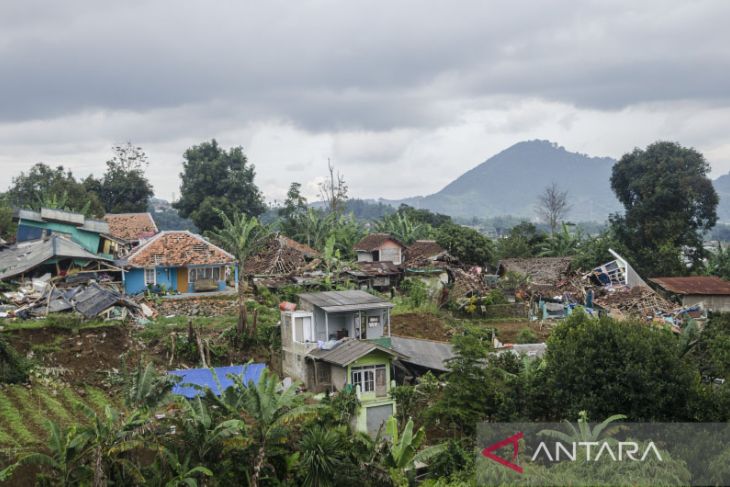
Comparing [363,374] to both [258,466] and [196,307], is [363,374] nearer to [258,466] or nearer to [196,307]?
[258,466]

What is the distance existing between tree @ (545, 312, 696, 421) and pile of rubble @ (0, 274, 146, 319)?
1734 centimetres

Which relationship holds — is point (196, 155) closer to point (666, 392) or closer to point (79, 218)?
point (79, 218)

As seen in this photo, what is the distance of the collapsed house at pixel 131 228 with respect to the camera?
147 feet

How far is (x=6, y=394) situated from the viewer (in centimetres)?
2086

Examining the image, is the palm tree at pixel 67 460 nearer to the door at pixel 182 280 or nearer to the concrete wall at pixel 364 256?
the door at pixel 182 280

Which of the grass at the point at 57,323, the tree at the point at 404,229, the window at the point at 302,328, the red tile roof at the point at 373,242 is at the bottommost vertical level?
the window at the point at 302,328

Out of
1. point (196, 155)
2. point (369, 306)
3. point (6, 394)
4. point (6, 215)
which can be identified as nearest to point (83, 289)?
point (6, 394)

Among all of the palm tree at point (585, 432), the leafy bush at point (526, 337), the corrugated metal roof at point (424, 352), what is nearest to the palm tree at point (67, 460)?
the palm tree at point (585, 432)

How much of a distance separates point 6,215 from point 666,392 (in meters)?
40.9

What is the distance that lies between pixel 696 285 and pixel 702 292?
106 cm

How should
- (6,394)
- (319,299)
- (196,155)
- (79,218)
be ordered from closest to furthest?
(6,394), (319,299), (79,218), (196,155)

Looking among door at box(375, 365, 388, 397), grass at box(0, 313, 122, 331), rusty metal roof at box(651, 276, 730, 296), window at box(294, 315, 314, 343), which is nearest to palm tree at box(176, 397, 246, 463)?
door at box(375, 365, 388, 397)

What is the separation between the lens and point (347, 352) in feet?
75.7

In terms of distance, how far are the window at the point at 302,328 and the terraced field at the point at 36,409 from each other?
6.81 m
